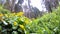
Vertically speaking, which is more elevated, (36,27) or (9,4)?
(9,4)

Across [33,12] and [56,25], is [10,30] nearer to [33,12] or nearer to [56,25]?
[56,25]

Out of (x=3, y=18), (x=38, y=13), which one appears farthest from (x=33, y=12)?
(x=3, y=18)

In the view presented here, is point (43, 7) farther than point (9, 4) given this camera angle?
Yes

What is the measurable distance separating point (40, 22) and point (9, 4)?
171 centimetres

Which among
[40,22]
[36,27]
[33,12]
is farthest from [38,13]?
[36,27]

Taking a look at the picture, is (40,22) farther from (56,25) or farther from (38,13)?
(38,13)

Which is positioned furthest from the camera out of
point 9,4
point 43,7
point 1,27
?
point 43,7

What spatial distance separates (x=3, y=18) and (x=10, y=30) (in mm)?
255

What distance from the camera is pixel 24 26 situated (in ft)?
9.94

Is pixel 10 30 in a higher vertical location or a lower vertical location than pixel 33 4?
lower

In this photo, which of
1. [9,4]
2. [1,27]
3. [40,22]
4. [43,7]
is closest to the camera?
[1,27]

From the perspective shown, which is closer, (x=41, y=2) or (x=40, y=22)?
(x=40, y=22)

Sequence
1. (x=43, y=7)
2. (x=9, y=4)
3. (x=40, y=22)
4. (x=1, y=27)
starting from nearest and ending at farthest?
(x=1, y=27)
(x=40, y=22)
(x=9, y=4)
(x=43, y=7)

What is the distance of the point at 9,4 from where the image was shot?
185 inches
